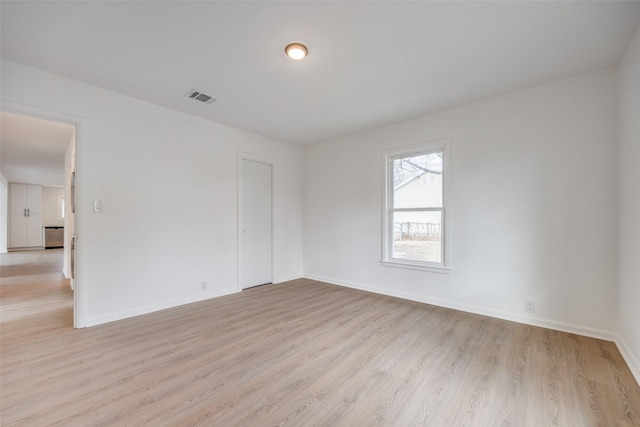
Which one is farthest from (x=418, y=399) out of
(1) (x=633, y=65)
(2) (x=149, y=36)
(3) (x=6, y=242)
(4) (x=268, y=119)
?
(3) (x=6, y=242)

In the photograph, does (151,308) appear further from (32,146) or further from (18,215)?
(18,215)

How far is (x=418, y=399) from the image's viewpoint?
168 centimetres

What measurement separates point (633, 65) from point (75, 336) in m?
5.50

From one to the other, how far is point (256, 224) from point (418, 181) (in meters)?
2.73

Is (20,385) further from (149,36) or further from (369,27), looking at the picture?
(369,27)

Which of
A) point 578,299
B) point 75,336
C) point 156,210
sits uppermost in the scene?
point 156,210

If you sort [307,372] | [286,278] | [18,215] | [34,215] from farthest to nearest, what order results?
[34,215] → [18,215] → [286,278] → [307,372]

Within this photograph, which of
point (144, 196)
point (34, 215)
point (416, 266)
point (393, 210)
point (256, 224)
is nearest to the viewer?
point (144, 196)

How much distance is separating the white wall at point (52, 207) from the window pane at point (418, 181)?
14150 mm

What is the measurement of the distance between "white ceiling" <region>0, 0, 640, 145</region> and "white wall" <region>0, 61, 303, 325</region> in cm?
27

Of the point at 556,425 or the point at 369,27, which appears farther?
the point at 369,27

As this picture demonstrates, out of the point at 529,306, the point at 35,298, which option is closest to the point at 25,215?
the point at 35,298

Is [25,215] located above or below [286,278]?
above

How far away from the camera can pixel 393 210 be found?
4043mm
